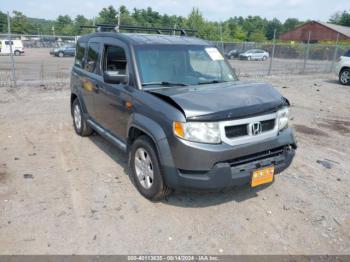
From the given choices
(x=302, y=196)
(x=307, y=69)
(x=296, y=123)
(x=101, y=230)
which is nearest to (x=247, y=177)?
(x=302, y=196)

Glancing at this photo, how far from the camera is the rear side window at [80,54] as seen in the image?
5793 mm

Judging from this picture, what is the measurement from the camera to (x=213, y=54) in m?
4.76

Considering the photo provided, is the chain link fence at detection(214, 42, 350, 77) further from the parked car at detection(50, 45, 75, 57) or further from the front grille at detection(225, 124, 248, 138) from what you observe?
the parked car at detection(50, 45, 75, 57)

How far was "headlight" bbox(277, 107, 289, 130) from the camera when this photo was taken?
12.2 ft

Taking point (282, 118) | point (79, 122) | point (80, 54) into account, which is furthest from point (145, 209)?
point (80, 54)

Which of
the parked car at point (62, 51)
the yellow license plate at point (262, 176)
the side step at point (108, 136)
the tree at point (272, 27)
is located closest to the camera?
the yellow license plate at point (262, 176)

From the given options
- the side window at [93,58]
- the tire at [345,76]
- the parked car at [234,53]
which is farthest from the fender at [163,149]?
the parked car at [234,53]

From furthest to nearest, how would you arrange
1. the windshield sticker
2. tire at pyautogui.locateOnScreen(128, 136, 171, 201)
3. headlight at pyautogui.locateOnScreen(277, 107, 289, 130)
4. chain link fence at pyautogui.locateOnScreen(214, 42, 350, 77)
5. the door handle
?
chain link fence at pyautogui.locateOnScreen(214, 42, 350, 77), the door handle, the windshield sticker, headlight at pyautogui.locateOnScreen(277, 107, 289, 130), tire at pyautogui.locateOnScreen(128, 136, 171, 201)

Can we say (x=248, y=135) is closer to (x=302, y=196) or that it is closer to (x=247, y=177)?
(x=247, y=177)

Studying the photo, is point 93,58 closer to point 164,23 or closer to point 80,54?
point 80,54

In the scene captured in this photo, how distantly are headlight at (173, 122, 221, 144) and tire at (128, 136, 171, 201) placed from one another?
469 mm

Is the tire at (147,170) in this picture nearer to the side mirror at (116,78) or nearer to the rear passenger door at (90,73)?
the side mirror at (116,78)

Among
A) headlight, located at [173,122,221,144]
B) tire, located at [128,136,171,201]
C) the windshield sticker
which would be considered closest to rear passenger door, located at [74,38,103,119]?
tire, located at [128,136,171,201]

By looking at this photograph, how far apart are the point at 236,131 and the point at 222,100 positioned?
0.36m
